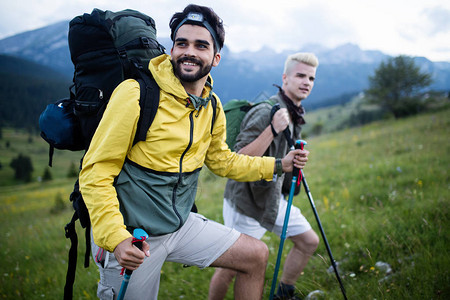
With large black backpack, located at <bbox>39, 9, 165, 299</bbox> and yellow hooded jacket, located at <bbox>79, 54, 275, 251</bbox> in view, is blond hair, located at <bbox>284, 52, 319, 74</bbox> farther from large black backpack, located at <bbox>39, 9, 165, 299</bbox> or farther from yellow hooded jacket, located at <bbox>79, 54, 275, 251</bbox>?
large black backpack, located at <bbox>39, 9, 165, 299</bbox>

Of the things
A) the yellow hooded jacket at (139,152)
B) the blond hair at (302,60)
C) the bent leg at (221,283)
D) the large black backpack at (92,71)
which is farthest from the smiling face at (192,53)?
the bent leg at (221,283)

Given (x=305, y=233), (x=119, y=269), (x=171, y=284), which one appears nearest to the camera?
(x=119, y=269)

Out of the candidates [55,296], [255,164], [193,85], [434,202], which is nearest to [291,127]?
[255,164]

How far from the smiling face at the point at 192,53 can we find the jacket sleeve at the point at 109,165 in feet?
1.63

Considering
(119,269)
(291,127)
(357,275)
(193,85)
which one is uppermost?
(193,85)

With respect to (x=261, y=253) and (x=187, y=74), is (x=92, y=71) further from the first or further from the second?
(x=261, y=253)

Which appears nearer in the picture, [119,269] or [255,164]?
[119,269]

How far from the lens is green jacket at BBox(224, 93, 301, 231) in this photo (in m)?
3.54

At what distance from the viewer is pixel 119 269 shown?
2332 millimetres

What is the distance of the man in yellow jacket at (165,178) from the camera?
6.78 ft

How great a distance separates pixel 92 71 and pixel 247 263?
2246mm

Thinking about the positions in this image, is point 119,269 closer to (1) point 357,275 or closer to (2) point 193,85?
(2) point 193,85

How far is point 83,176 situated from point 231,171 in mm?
1486

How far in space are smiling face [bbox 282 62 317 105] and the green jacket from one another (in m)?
0.56
